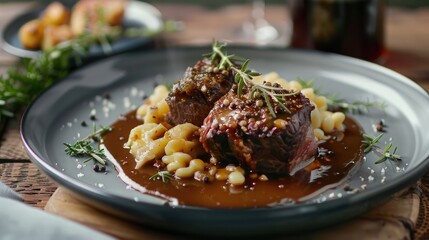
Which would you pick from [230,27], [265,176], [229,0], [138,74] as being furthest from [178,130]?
[229,0]

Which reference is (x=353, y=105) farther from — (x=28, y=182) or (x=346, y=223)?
(x=28, y=182)

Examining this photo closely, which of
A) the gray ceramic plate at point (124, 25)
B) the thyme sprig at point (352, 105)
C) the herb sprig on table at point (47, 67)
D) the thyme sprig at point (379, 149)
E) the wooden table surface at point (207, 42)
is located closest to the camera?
the thyme sprig at point (379, 149)

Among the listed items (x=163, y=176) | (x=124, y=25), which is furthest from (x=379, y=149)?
(x=124, y=25)

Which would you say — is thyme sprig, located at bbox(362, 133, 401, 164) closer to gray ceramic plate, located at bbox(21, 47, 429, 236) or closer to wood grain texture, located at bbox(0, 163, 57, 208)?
gray ceramic plate, located at bbox(21, 47, 429, 236)

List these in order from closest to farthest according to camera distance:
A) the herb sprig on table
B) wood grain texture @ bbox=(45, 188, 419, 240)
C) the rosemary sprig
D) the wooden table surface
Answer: wood grain texture @ bbox=(45, 188, 419, 240), the rosemary sprig, the wooden table surface, the herb sprig on table

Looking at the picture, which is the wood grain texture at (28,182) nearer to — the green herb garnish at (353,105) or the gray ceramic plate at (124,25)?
the gray ceramic plate at (124,25)

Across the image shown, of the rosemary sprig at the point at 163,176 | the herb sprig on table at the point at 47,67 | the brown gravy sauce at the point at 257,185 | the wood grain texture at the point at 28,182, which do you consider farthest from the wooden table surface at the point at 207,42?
the rosemary sprig at the point at 163,176

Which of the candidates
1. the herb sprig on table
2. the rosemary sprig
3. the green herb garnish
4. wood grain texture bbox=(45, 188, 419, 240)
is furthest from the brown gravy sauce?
the herb sprig on table
